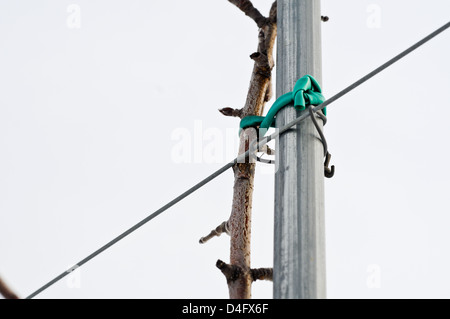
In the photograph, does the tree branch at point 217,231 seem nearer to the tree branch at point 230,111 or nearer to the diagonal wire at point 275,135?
the tree branch at point 230,111

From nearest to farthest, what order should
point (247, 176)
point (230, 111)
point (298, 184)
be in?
point (298, 184)
point (247, 176)
point (230, 111)

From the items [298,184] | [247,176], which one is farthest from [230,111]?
[298,184]

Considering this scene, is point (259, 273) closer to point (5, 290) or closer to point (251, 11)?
point (5, 290)

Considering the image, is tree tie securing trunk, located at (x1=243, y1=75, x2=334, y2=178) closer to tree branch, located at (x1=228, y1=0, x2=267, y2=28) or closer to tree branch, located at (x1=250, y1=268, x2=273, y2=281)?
tree branch, located at (x1=250, y1=268, x2=273, y2=281)

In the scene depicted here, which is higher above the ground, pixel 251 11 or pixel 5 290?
pixel 251 11

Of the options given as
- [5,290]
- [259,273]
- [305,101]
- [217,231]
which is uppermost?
[305,101]

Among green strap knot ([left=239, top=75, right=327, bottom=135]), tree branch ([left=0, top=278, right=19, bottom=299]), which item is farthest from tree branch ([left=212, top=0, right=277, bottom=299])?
tree branch ([left=0, top=278, right=19, bottom=299])

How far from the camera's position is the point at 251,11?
2.64 metres

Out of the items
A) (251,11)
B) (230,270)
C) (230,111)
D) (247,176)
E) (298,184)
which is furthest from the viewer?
(251,11)

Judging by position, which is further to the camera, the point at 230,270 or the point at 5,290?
the point at 230,270

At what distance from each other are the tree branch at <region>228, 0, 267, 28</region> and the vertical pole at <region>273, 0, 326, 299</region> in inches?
37.7

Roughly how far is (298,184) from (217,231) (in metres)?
0.97

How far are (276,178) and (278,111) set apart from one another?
0.19m

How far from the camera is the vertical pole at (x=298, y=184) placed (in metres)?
1.32
